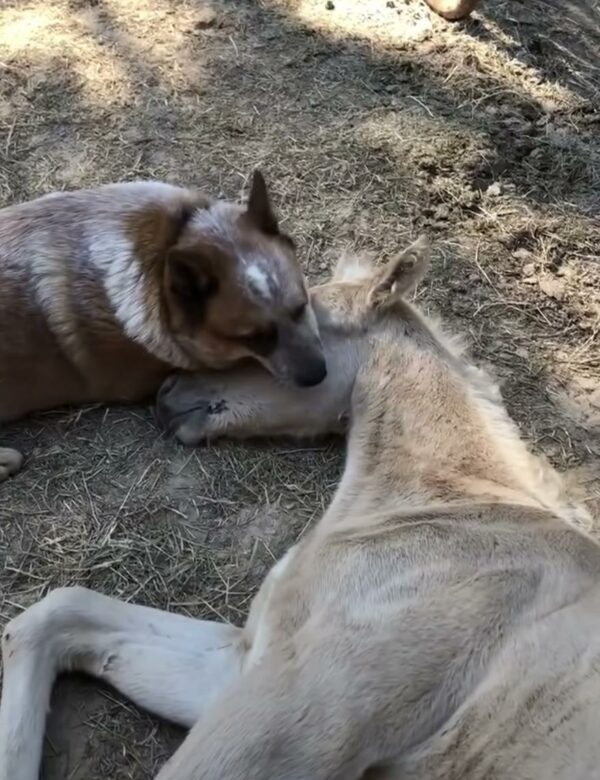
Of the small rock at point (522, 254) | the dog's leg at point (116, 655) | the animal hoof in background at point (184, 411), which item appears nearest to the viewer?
the dog's leg at point (116, 655)

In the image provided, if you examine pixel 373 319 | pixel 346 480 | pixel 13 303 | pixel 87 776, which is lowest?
pixel 87 776

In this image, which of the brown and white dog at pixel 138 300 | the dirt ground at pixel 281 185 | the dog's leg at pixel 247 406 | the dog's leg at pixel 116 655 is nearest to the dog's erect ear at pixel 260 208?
the brown and white dog at pixel 138 300

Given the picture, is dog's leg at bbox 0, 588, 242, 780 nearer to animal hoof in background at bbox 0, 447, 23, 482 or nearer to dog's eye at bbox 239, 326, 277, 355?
animal hoof in background at bbox 0, 447, 23, 482

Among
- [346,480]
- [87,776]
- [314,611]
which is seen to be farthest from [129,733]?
[346,480]

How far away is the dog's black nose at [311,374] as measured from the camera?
132 inches

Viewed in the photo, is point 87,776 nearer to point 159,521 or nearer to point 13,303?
point 159,521

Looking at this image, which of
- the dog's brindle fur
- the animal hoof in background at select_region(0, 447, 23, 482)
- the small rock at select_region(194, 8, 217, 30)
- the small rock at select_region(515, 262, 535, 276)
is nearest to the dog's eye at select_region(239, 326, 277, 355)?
the dog's brindle fur

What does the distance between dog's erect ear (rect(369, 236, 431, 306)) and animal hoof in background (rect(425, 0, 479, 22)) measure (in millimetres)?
2885

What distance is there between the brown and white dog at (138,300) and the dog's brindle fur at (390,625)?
190 millimetres

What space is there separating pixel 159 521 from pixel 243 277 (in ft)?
2.99

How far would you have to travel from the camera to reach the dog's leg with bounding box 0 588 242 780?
9.39ft

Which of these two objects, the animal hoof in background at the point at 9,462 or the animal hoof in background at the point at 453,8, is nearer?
the animal hoof in background at the point at 9,462

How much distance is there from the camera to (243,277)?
138 inches

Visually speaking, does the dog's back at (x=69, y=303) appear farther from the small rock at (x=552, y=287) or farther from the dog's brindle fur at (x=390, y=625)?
the small rock at (x=552, y=287)
